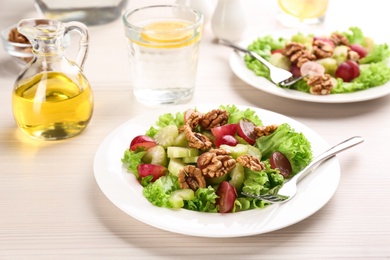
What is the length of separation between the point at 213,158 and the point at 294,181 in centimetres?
16

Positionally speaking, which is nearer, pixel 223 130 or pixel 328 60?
pixel 223 130

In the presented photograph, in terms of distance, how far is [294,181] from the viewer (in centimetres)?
124

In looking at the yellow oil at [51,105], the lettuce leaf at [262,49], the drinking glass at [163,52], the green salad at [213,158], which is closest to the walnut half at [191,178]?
the green salad at [213,158]

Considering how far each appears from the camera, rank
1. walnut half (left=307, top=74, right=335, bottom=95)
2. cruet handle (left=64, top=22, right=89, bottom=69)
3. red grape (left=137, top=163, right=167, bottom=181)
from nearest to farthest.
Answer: red grape (left=137, top=163, right=167, bottom=181)
cruet handle (left=64, top=22, right=89, bottom=69)
walnut half (left=307, top=74, right=335, bottom=95)

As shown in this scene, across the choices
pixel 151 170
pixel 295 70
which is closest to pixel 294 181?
pixel 151 170

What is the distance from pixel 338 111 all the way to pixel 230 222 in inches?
24.2

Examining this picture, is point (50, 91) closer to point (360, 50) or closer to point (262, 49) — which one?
point (262, 49)

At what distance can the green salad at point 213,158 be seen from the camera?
46.6 inches

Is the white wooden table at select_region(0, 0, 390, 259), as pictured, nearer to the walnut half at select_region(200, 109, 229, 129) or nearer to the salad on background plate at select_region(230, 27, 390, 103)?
the salad on background plate at select_region(230, 27, 390, 103)

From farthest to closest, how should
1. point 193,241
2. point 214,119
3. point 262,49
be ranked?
point 262,49, point 214,119, point 193,241

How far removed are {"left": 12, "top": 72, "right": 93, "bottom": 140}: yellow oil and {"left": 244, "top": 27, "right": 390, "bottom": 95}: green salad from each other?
51cm

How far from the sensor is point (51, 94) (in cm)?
143

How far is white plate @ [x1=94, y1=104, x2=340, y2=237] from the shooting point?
3.65 feet

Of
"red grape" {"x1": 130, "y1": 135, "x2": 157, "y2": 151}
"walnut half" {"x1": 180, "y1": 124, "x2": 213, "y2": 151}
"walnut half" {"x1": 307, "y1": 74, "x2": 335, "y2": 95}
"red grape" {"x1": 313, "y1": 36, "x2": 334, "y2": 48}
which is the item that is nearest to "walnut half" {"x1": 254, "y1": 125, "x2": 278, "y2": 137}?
"walnut half" {"x1": 180, "y1": 124, "x2": 213, "y2": 151}
